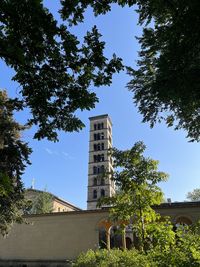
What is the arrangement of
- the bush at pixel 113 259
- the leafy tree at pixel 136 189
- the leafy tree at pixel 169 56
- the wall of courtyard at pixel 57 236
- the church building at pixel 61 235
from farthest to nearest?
1. the wall of courtyard at pixel 57 236
2. the church building at pixel 61 235
3. the leafy tree at pixel 136 189
4. the bush at pixel 113 259
5. the leafy tree at pixel 169 56

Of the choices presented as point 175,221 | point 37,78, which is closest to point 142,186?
point 37,78

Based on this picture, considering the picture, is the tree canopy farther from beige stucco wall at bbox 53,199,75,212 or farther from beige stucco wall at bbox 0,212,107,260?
beige stucco wall at bbox 53,199,75,212

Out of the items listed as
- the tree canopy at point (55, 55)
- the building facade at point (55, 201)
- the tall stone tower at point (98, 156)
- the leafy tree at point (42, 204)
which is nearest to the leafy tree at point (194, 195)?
the tall stone tower at point (98, 156)

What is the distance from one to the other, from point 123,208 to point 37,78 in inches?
307

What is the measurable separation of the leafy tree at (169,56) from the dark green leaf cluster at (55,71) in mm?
612

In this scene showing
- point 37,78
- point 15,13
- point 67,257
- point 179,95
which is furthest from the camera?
point 67,257

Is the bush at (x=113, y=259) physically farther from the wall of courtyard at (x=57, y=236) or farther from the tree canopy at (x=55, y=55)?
the wall of courtyard at (x=57, y=236)

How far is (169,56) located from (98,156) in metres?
58.4

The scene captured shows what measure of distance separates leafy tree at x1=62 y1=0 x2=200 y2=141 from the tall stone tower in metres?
46.7

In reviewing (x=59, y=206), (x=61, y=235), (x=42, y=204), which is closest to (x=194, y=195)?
(x=59, y=206)

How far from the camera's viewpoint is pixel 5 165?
16.9 meters

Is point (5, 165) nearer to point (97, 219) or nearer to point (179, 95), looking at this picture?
point (97, 219)

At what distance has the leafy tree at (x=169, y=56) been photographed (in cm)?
578

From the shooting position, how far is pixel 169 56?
26.7 feet
